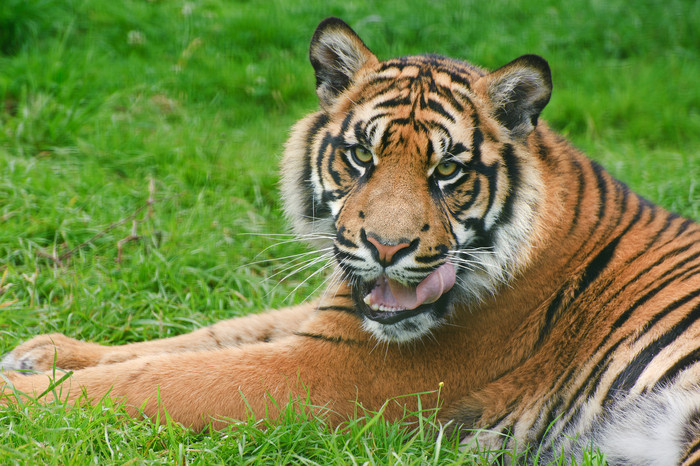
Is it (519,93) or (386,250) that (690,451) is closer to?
(386,250)

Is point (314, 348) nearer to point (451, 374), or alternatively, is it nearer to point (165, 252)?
point (451, 374)

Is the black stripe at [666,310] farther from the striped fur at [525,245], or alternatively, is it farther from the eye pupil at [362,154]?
the eye pupil at [362,154]

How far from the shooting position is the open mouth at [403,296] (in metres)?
2.63

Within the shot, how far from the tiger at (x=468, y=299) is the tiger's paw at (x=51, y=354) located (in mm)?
19

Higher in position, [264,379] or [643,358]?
[643,358]

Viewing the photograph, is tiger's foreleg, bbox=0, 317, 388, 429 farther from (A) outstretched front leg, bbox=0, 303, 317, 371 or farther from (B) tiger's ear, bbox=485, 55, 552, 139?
(B) tiger's ear, bbox=485, 55, 552, 139

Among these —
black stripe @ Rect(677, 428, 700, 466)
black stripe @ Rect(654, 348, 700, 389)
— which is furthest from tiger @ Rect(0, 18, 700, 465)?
black stripe @ Rect(677, 428, 700, 466)

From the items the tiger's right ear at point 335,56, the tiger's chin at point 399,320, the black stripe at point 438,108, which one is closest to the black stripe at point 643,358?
→ the tiger's chin at point 399,320

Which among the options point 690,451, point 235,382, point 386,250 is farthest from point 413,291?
point 690,451

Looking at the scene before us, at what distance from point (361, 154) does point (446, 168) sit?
0.36 m

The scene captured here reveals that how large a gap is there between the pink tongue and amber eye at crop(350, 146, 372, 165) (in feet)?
1.64

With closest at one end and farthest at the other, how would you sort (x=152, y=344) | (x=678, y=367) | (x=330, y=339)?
(x=678, y=367) < (x=330, y=339) < (x=152, y=344)

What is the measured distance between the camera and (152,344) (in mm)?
3301

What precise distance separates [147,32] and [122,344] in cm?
420
